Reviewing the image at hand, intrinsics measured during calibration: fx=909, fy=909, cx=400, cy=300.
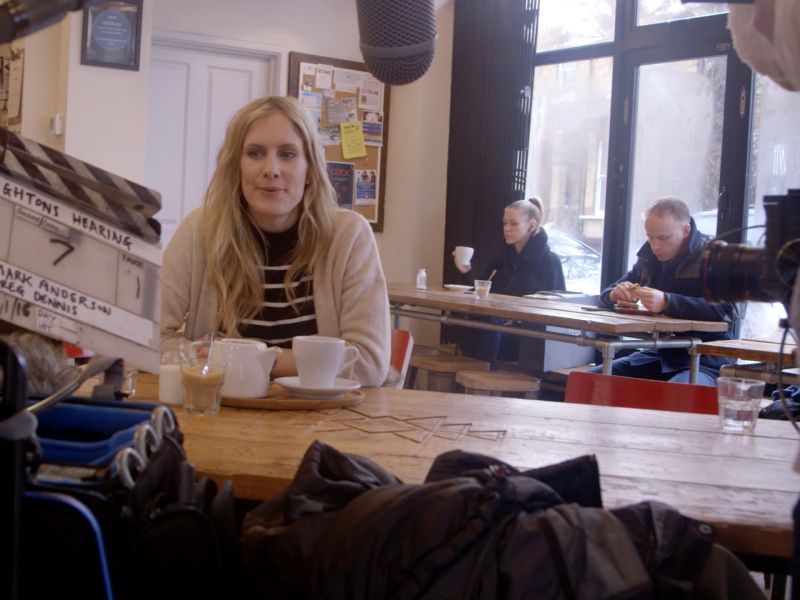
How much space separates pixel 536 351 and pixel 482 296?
0.54 metres

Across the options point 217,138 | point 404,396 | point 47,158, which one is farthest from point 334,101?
point 47,158

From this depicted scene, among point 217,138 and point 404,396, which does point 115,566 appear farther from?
point 217,138

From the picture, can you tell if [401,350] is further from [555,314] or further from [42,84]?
[42,84]

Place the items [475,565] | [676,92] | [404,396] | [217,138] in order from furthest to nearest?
[217,138] < [676,92] < [404,396] < [475,565]

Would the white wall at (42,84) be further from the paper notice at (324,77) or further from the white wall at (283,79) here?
the paper notice at (324,77)

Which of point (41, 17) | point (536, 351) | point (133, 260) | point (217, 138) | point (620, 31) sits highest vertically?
point (620, 31)

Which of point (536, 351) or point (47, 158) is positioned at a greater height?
point (47, 158)

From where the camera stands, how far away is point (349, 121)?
20.3 feet

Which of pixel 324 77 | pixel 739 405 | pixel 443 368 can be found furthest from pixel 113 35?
pixel 739 405

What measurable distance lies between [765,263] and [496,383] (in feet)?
11.2

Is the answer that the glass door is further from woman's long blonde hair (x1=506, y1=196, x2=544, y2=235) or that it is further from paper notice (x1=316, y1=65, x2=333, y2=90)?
paper notice (x1=316, y1=65, x2=333, y2=90)

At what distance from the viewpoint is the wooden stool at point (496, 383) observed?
14.3 feet

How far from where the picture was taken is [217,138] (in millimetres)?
5824

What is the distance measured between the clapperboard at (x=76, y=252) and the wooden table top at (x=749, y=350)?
273cm
